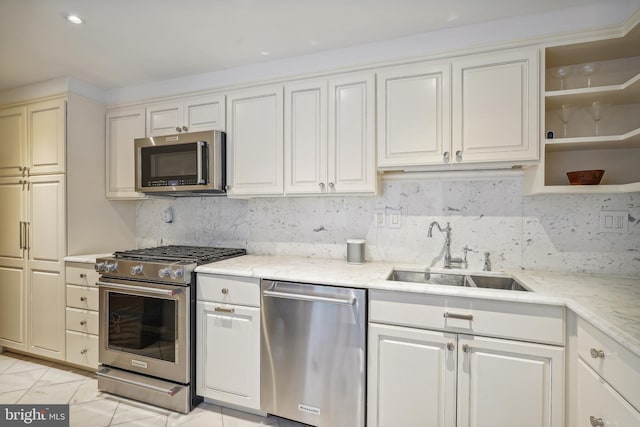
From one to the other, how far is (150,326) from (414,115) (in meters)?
2.24

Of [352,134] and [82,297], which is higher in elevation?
[352,134]

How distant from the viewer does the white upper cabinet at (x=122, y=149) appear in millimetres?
2828

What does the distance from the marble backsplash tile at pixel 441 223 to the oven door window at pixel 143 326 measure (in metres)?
0.81

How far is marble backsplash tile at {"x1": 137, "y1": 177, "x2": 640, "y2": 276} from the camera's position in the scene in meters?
1.93

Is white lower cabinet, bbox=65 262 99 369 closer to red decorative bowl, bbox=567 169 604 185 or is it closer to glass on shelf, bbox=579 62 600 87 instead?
red decorative bowl, bbox=567 169 604 185

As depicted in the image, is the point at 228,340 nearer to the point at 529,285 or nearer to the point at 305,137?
the point at 305,137

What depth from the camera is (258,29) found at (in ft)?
6.49

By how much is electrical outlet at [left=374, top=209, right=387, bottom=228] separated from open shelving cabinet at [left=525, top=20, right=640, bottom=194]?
0.92m

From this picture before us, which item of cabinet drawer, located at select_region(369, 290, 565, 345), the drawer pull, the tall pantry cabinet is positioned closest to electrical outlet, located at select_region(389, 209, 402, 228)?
cabinet drawer, located at select_region(369, 290, 565, 345)

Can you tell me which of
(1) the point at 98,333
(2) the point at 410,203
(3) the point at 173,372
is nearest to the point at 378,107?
(2) the point at 410,203

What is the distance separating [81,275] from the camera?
258cm

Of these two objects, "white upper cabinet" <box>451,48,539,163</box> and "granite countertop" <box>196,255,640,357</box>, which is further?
"white upper cabinet" <box>451,48,539,163</box>

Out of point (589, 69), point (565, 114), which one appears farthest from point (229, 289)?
point (589, 69)

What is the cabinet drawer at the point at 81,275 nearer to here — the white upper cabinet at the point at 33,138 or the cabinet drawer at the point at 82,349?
the cabinet drawer at the point at 82,349
